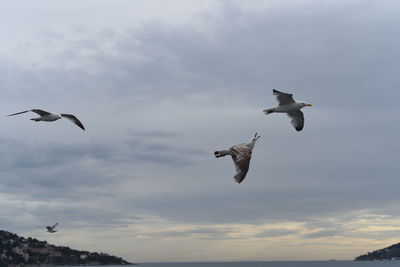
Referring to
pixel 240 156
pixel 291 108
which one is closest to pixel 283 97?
pixel 291 108

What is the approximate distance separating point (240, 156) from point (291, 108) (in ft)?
75.1

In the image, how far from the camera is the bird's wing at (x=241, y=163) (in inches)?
993

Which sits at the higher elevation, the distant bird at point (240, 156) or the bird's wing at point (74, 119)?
the bird's wing at point (74, 119)

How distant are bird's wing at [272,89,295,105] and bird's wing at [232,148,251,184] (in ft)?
63.7

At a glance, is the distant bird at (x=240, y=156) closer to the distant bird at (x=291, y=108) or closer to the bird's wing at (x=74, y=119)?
the distant bird at (x=291, y=108)

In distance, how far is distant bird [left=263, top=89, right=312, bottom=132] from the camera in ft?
151

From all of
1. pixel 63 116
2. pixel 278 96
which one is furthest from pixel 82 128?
pixel 278 96

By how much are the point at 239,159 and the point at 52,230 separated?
234 feet

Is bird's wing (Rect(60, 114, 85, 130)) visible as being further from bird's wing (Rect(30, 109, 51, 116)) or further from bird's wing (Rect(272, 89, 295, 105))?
bird's wing (Rect(272, 89, 295, 105))

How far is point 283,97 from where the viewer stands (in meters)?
46.4

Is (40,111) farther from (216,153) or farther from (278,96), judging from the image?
(216,153)

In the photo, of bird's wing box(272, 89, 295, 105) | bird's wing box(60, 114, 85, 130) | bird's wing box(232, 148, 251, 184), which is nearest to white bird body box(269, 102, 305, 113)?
bird's wing box(272, 89, 295, 105)

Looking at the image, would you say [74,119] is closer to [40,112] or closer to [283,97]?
[40,112]

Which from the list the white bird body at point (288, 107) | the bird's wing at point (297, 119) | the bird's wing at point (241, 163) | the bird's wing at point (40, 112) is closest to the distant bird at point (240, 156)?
the bird's wing at point (241, 163)
